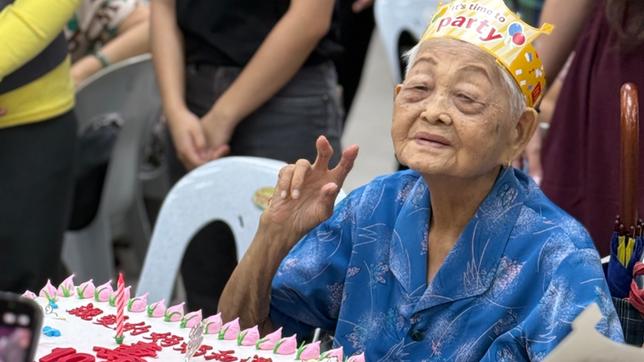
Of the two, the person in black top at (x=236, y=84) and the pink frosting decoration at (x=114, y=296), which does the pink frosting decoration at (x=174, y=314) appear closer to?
the pink frosting decoration at (x=114, y=296)

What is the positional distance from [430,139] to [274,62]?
992mm

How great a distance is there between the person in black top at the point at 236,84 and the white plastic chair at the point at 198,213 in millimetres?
286

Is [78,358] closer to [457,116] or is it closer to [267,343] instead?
[267,343]

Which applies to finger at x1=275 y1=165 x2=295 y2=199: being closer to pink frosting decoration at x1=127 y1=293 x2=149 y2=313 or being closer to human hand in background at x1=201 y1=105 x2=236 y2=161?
pink frosting decoration at x1=127 y1=293 x2=149 y2=313

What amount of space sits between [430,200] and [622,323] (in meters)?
0.39

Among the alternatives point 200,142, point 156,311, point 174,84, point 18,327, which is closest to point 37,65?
point 174,84

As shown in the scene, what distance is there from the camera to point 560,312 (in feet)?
6.66

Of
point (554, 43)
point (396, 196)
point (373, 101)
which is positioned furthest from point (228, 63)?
point (373, 101)

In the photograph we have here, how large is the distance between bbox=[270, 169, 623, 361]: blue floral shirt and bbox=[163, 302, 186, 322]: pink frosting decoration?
0.24 meters

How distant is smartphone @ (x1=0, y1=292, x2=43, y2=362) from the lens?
1.48 m

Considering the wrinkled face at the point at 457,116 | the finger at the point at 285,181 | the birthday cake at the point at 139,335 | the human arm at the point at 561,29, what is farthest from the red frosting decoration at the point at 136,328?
the human arm at the point at 561,29

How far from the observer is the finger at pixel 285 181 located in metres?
2.26

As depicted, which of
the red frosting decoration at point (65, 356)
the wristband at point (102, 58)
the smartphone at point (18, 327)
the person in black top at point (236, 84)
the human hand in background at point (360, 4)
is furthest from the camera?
the human hand in background at point (360, 4)

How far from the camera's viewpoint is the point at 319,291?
234 cm
